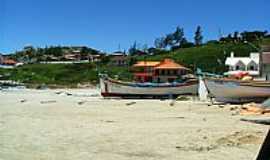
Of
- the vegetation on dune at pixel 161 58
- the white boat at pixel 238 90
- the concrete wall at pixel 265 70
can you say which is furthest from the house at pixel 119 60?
the white boat at pixel 238 90

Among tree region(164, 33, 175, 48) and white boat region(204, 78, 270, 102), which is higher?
tree region(164, 33, 175, 48)

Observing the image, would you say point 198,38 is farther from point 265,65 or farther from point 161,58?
point 265,65

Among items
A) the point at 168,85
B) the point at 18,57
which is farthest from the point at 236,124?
the point at 18,57

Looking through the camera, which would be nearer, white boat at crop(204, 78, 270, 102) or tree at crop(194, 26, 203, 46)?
white boat at crop(204, 78, 270, 102)

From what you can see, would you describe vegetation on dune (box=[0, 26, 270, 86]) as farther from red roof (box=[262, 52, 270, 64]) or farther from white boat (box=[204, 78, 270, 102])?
white boat (box=[204, 78, 270, 102])

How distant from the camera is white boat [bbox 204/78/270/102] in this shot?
29797 millimetres

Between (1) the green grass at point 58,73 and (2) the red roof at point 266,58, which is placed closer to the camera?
(2) the red roof at point 266,58

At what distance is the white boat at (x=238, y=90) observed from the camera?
2980 cm

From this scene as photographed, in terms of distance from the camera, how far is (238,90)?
30.7 metres

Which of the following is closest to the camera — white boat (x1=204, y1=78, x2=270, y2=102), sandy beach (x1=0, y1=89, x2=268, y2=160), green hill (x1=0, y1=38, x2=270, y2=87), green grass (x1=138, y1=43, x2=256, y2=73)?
sandy beach (x1=0, y1=89, x2=268, y2=160)

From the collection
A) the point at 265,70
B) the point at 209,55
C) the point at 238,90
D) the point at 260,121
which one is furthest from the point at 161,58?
the point at 260,121

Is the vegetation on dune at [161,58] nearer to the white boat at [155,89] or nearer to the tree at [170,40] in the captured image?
the tree at [170,40]

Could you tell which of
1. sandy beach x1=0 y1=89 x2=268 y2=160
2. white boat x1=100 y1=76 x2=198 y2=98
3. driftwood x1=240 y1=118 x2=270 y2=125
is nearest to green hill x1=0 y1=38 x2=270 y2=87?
white boat x1=100 y1=76 x2=198 y2=98

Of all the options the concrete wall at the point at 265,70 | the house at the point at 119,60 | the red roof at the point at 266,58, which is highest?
the house at the point at 119,60
